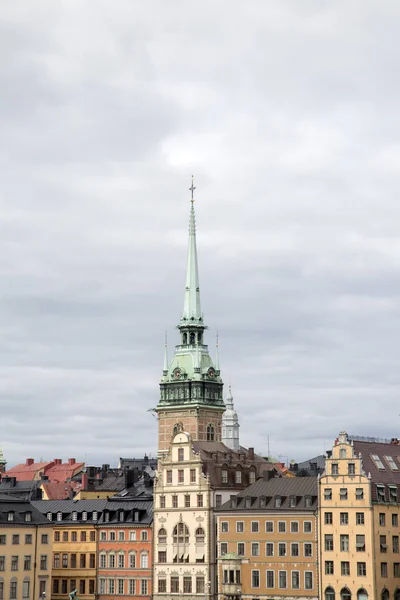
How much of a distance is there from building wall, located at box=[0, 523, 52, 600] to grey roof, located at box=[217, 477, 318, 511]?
77.5 feet

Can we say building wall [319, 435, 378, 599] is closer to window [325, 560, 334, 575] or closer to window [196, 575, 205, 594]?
window [325, 560, 334, 575]

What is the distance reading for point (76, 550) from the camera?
15550 cm

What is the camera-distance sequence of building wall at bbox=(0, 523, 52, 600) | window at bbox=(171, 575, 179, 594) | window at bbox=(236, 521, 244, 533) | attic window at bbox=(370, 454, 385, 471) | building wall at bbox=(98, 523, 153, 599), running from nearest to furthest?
attic window at bbox=(370, 454, 385, 471) < window at bbox=(236, 521, 244, 533) < building wall at bbox=(0, 523, 52, 600) < window at bbox=(171, 575, 179, 594) < building wall at bbox=(98, 523, 153, 599)

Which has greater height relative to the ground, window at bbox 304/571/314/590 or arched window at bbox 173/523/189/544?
arched window at bbox 173/523/189/544

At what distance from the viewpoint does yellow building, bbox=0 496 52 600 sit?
468ft

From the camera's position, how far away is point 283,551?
443 ft

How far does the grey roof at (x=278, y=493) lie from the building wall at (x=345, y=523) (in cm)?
290

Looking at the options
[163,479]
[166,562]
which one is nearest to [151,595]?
[166,562]

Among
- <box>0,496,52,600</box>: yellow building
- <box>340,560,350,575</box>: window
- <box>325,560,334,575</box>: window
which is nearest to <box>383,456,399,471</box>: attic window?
<box>340,560,350,575</box>: window

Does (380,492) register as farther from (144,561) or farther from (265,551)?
(144,561)

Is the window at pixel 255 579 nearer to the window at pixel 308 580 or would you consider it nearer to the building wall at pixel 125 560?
the window at pixel 308 580

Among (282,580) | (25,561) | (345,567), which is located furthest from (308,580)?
(25,561)

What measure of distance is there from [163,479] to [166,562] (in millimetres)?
10383

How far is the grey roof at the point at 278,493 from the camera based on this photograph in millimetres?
136125
